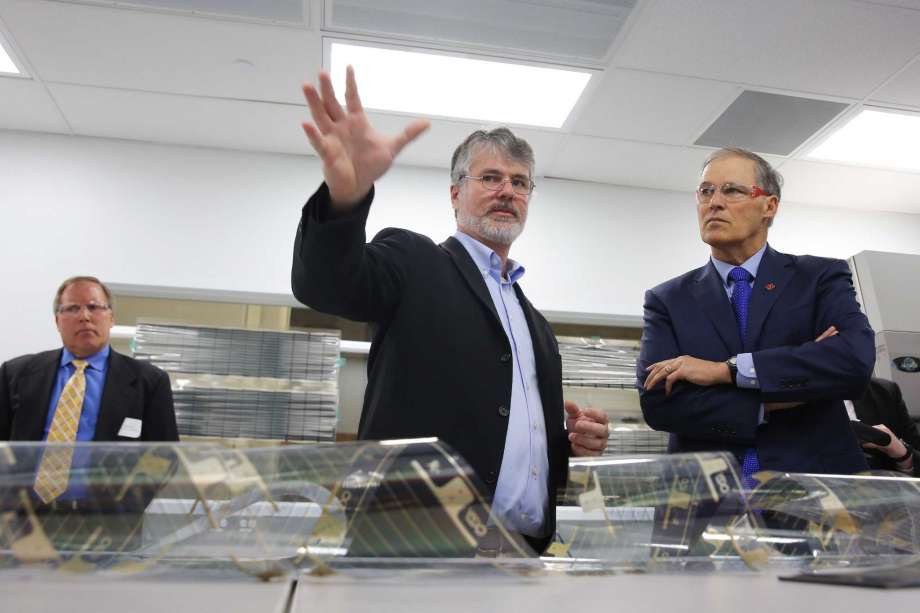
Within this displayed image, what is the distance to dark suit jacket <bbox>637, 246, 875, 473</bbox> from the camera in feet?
4.46

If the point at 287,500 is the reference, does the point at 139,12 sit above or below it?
above

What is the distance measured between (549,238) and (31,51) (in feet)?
8.82

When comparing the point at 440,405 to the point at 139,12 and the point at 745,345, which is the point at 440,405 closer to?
the point at 745,345

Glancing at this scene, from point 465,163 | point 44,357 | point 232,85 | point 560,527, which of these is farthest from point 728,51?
point 44,357

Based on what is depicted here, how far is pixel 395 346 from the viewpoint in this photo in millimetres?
1278

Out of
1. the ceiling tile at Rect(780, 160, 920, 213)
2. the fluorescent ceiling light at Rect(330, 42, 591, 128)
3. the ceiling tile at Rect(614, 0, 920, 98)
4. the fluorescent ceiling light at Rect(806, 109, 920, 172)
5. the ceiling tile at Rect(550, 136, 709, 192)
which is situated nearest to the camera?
Result: the ceiling tile at Rect(614, 0, 920, 98)

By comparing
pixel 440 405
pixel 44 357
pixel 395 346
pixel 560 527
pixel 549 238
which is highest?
pixel 549 238

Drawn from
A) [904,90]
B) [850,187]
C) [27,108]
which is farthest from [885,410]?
[27,108]

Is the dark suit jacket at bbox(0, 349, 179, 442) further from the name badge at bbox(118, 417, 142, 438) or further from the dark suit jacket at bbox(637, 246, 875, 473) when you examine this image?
the dark suit jacket at bbox(637, 246, 875, 473)

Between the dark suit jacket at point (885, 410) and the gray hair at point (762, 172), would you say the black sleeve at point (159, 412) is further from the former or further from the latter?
the dark suit jacket at point (885, 410)

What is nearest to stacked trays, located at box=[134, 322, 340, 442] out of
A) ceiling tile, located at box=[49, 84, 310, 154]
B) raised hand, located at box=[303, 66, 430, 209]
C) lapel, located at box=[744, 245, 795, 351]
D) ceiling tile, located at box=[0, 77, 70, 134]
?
ceiling tile, located at box=[49, 84, 310, 154]

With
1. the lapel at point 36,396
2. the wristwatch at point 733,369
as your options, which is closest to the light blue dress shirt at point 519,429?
the wristwatch at point 733,369

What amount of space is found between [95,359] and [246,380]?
840 millimetres

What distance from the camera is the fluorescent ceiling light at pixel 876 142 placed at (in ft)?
11.6
